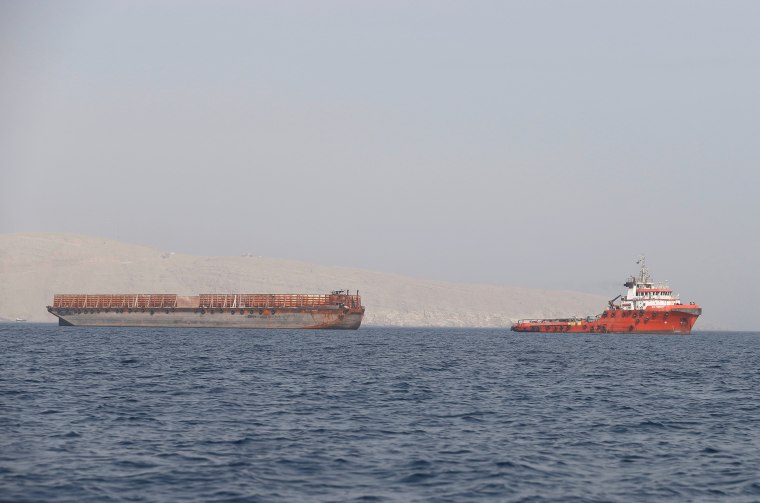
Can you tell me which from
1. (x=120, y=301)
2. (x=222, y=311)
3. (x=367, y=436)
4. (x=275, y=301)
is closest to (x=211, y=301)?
(x=222, y=311)

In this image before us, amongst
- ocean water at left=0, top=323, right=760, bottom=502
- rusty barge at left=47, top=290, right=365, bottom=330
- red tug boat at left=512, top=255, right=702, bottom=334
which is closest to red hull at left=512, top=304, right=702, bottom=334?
red tug boat at left=512, top=255, right=702, bottom=334

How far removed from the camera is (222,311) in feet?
474

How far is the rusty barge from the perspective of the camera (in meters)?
140

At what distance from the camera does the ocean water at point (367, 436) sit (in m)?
20.9

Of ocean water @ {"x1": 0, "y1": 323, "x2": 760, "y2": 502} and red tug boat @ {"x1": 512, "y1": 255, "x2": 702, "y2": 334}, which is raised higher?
red tug boat @ {"x1": 512, "y1": 255, "x2": 702, "y2": 334}

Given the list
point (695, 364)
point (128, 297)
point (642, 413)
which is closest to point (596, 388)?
point (642, 413)

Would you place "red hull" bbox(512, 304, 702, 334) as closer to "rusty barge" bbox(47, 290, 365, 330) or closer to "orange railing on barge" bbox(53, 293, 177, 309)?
"rusty barge" bbox(47, 290, 365, 330)

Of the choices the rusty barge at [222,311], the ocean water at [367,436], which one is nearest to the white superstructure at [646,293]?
the rusty barge at [222,311]

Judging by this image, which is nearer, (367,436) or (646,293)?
(367,436)

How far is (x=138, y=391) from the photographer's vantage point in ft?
128

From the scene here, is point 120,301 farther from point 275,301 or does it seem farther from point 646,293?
point 646,293

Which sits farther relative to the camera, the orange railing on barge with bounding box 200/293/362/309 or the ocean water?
the orange railing on barge with bounding box 200/293/362/309

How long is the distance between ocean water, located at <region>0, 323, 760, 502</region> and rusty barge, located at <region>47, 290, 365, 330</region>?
87.2m

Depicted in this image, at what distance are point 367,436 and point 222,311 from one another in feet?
393
